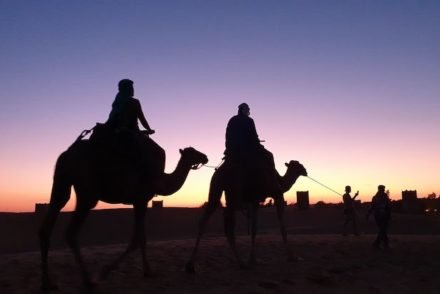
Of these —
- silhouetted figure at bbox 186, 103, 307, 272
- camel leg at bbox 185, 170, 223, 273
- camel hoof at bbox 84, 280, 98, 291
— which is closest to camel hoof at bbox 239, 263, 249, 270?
silhouetted figure at bbox 186, 103, 307, 272

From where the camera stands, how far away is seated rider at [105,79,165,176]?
356 inches

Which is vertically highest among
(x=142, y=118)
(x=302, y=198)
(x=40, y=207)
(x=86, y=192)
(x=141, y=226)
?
(x=302, y=198)

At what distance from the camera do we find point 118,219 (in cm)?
3534

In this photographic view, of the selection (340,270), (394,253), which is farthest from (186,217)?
(340,270)

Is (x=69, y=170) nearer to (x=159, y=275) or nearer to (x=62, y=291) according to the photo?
(x=62, y=291)

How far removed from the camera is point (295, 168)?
1352cm

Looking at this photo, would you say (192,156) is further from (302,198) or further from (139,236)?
(302,198)

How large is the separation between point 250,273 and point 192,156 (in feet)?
7.83

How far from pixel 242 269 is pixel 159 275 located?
5.86ft

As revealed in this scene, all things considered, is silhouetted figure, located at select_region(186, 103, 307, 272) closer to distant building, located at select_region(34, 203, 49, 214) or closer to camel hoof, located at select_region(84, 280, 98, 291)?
camel hoof, located at select_region(84, 280, 98, 291)

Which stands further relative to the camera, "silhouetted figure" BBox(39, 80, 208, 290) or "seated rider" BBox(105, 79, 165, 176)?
"seated rider" BBox(105, 79, 165, 176)

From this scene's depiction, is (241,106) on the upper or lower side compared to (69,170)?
Answer: upper

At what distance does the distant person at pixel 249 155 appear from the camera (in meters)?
11.5

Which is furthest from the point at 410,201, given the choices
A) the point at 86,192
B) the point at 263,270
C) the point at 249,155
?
the point at 86,192
